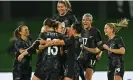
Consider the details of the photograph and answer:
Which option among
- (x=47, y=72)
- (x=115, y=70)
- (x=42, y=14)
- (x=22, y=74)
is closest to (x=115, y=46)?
(x=115, y=70)

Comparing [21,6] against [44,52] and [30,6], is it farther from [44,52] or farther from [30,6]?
[44,52]

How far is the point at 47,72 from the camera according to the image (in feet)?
34.1

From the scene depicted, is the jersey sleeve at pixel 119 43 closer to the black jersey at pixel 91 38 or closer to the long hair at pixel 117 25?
the long hair at pixel 117 25

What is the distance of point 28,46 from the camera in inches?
433

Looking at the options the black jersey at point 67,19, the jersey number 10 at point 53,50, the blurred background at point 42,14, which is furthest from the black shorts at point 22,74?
the blurred background at point 42,14

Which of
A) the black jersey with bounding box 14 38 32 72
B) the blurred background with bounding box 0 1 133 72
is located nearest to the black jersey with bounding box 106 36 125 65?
the black jersey with bounding box 14 38 32 72

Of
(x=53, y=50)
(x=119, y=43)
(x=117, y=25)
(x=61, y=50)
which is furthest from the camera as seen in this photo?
(x=117, y=25)

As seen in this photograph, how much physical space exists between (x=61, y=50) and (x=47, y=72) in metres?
0.45

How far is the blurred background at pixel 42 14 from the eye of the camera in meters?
19.6

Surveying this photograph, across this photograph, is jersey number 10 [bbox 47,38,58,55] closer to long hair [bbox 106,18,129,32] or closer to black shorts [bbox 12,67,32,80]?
black shorts [bbox 12,67,32,80]

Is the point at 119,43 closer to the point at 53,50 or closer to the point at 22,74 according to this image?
the point at 53,50

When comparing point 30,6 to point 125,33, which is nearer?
point 125,33

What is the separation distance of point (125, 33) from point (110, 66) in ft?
28.1

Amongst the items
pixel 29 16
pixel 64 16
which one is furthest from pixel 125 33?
pixel 64 16
